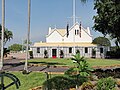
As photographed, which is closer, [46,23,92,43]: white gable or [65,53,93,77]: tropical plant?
[65,53,93,77]: tropical plant

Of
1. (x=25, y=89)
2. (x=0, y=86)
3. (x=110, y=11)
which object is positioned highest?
(x=110, y=11)

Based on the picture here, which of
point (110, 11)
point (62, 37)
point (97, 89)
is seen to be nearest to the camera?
point (97, 89)

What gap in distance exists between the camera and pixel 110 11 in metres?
20.5

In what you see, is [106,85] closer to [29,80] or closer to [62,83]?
[62,83]

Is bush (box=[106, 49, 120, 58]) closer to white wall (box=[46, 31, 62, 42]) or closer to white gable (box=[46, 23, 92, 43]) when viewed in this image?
white gable (box=[46, 23, 92, 43])

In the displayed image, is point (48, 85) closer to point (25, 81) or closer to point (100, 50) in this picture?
point (25, 81)

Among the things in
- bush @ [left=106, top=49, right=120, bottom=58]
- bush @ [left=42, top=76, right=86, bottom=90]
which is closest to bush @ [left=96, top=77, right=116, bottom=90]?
bush @ [left=42, top=76, right=86, bottom=90]

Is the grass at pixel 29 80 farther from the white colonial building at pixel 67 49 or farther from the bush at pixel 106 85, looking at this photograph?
the white colonial building at pixel 67 49

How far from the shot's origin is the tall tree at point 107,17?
1928 cm

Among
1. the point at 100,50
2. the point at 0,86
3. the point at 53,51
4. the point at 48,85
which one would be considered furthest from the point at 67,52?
the point at 0,86

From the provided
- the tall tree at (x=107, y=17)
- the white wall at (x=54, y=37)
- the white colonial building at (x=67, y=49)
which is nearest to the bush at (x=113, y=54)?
the white colonial building at (x=67, y=49)

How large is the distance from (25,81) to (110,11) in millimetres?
7524

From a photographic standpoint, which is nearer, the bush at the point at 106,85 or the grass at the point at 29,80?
the bush at the point at 106,85

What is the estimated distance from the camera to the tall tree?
19.3 m
